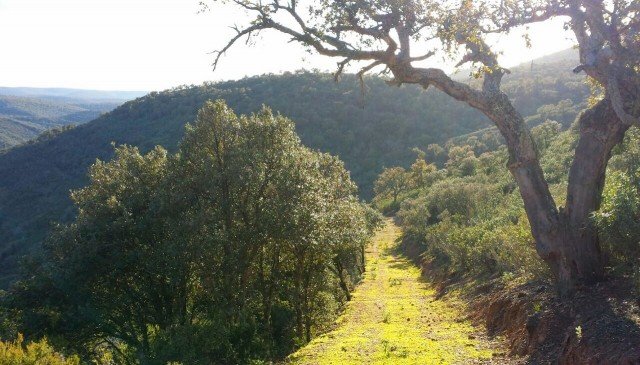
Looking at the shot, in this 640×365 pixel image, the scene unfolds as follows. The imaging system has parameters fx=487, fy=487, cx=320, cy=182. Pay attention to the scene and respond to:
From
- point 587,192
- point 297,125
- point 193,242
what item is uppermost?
point 297,125

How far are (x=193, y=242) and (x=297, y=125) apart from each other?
8071 cm

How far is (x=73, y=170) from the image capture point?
3105 inches

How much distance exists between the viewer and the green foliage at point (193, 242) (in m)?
14.9

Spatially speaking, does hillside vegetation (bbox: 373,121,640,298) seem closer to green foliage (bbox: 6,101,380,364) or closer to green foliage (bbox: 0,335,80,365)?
green foliage (bbox: 6,101,380,364)

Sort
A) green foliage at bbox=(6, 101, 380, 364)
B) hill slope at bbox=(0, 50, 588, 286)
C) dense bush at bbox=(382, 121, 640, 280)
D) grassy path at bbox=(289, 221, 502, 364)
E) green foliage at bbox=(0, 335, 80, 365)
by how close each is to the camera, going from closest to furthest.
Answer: dense bush at bbox=(382, 121, 640, 280) → green foliage at bbox=(0, 335, 80, 365) → grassy path at bbox=(289, 221, 502, 364) → green foliage at bbox=(6, 101, 380, 364) → hill slope at bbox=(0, 50, 588, 286)

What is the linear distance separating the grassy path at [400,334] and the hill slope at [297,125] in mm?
53173

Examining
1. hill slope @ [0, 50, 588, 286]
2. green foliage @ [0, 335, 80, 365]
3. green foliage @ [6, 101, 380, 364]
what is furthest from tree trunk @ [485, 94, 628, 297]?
hill slope @ [0, 50, 588, 286]

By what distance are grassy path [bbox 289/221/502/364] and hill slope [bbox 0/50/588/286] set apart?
5317 centimetres

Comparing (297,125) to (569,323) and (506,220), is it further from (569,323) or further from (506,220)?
(569,323)

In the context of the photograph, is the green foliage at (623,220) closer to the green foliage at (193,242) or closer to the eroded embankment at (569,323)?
the eroded embankment at (569,323)

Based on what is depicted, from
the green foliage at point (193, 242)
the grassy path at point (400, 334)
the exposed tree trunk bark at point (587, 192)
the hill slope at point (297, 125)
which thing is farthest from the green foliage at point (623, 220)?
the hill slope at point (297, 125)

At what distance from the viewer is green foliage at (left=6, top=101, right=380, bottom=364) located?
49.0ft

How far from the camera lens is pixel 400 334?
14.0m

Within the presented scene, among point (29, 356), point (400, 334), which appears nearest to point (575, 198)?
point (400, 334)
